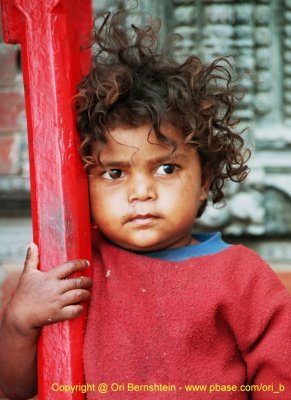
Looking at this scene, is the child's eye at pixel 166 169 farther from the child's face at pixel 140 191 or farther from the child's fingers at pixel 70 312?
the child's fingers at pixel 70 312

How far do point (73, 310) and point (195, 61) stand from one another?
65cm

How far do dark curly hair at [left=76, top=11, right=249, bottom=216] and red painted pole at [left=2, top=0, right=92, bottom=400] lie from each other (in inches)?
3.7

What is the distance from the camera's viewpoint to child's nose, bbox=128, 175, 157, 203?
1352 millimetres

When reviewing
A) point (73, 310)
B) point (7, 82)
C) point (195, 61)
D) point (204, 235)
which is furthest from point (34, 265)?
point (7, 82)

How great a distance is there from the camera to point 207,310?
4.36 feet

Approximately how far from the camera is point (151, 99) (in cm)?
143

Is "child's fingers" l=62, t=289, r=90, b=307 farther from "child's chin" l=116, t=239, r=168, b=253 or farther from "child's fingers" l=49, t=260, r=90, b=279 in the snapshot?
"child's chin" l=116, t=239, r=168, b=253

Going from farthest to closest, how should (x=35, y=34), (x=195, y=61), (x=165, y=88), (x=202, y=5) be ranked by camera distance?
(x=202, y=5) < (x=195, y=61) < (x=165, y=88) < (x=35, y=34)

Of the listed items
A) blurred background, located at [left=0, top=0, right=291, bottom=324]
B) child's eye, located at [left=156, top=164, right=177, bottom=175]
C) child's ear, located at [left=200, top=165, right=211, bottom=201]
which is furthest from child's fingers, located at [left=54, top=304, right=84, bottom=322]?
blurred background, located at [left=0, top=0, right=291, bottom=324]

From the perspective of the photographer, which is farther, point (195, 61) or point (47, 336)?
point (195, 61)

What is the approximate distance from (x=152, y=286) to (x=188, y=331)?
114mm

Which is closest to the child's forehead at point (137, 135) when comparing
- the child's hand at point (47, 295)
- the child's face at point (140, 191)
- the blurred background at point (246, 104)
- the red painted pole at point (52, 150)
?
the child's face at point (140, 191)

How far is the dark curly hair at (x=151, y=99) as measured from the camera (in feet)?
4.58

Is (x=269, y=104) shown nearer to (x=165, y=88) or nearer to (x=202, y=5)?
(x=202, y=5)
